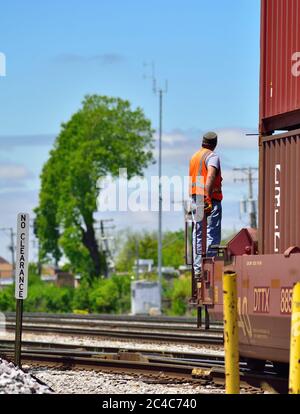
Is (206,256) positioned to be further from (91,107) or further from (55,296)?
(91,107)

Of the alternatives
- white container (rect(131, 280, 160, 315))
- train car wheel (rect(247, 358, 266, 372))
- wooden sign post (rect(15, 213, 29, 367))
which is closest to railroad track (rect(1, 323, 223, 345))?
train car wheel (rect(247, 358, 266, 372))

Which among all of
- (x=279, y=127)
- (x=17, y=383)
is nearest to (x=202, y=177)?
(x=279, y=127)

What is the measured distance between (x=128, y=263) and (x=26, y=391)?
7937 cm

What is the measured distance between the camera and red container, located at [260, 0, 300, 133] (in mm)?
11789

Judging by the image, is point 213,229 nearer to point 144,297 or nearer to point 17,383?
point 17,383

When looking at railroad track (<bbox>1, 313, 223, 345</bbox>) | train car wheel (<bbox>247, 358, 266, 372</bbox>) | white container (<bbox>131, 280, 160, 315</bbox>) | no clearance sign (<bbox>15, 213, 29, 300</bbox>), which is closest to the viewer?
no clearance sign (<bbox>15, 213, 29, 300</bbox>)

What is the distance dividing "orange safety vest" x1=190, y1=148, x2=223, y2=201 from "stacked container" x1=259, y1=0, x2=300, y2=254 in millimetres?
655

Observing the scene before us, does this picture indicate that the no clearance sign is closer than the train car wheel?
Yes

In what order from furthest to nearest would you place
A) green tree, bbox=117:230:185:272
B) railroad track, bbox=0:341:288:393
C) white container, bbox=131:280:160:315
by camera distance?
green tree, bbox=117:230:185:272
white container, bbox=131:280:160:315
railroad track, bbox=0:341:288:393

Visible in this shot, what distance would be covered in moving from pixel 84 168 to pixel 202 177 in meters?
43.4

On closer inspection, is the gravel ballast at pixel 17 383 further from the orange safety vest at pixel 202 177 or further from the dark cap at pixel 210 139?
the dark cap at pixel 210 139

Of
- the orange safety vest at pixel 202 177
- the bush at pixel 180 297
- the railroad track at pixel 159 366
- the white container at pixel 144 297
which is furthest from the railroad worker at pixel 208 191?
the bush at pixel 180 297

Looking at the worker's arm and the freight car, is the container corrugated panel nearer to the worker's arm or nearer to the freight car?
the freight car

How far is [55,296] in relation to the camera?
51.5m
